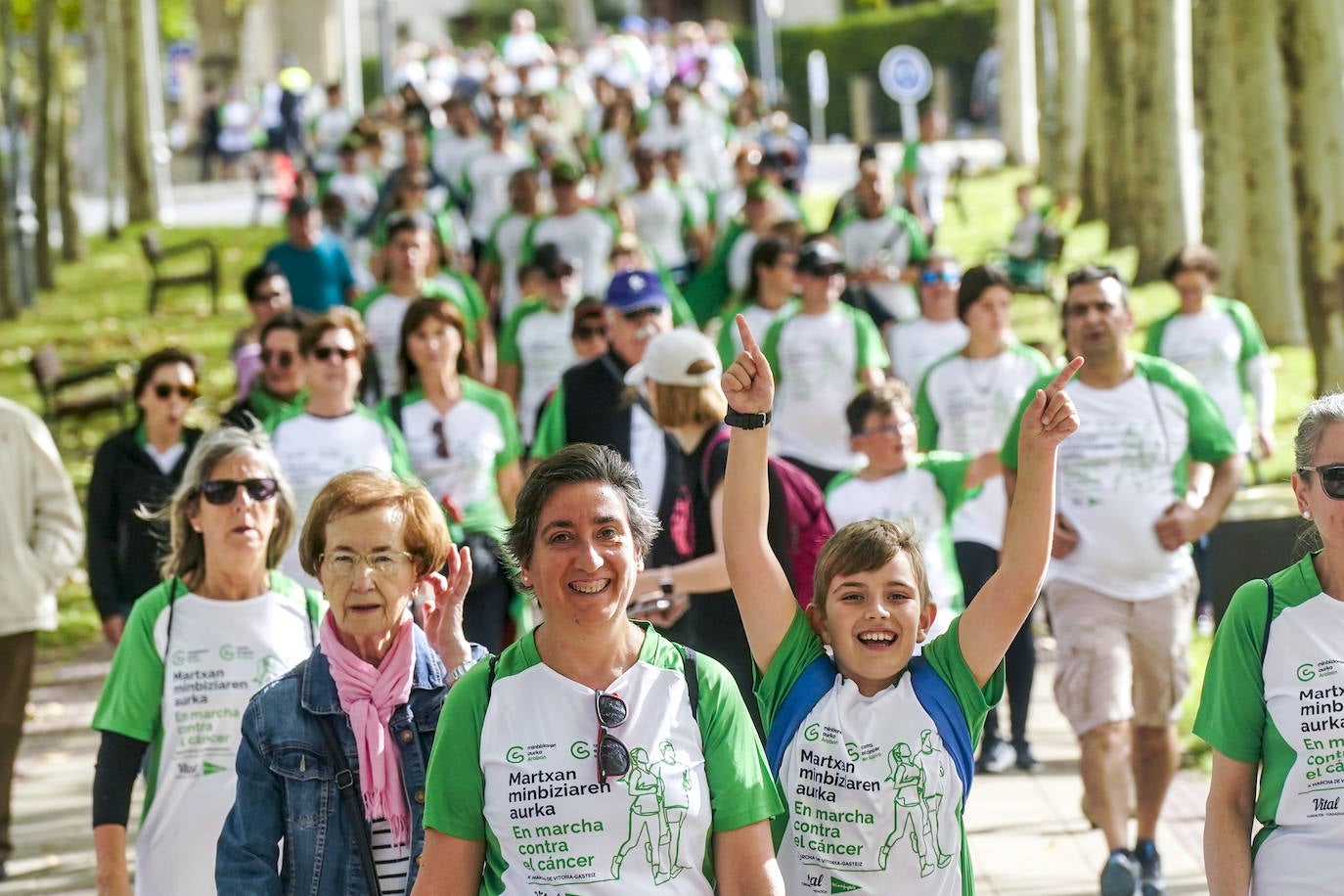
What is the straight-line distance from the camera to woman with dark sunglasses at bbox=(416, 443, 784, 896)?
4051 mm

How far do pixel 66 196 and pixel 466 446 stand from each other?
23512mm

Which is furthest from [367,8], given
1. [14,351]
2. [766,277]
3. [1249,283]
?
[766,277]

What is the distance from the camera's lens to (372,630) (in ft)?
15.2

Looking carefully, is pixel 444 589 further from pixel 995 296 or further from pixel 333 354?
pixel 995 296

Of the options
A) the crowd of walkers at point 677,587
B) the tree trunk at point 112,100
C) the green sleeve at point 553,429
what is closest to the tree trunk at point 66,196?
the tree trunk at point 112,100

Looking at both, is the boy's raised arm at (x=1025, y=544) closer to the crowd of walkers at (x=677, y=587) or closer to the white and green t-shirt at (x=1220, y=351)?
the crowd of walkers at (x=677, y=587)

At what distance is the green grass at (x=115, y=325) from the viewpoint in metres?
20.9

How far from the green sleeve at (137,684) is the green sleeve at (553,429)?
9.80ft

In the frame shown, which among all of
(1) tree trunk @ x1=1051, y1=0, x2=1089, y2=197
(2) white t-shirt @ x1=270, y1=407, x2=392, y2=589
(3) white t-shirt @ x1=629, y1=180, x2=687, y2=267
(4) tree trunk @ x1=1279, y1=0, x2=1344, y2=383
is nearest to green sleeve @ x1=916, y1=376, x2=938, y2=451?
(2) white t-shirt @ x1=270, y1=407, x2=392, y2=589

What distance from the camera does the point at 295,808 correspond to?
4469 mm

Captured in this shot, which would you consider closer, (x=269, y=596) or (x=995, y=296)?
(x=269, y=596)

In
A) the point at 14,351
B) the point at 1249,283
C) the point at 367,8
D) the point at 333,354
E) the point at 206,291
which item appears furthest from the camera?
the point at 367,8

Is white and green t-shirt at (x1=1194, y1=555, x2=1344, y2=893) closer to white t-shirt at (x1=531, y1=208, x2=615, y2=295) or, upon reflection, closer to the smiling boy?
the smiling boy

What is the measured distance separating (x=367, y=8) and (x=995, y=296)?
233 ft
